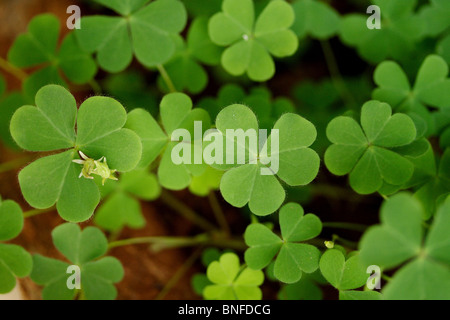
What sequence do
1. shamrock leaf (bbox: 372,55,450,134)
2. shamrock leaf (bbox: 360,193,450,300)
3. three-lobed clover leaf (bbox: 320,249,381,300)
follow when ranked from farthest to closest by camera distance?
shamrock leaf (bbox: 372,55,450,134), three-lobed clover leaf (bbox: 320,249,381,300), shamrock leaf (bbox: 360,193,450,300)

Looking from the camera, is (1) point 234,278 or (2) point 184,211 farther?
(2) point 184,211

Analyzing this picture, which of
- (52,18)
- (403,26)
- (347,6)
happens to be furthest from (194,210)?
(347,6)

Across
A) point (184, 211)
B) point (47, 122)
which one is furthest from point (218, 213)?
point (47, 122)

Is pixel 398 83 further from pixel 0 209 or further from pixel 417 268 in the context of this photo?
pixel 0 209

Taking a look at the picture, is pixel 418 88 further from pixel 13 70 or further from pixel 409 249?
pixel 13 70

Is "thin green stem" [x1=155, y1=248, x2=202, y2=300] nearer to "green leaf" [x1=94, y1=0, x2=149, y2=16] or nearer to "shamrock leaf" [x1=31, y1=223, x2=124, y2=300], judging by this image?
"shamrock leaf" [x1=31, y1=223, x2=124, y2=300]

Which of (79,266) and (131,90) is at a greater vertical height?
(131,90)

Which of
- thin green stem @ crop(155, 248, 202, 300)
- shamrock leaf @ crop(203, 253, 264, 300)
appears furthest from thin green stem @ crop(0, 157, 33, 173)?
shamrock leaf @ crop(203, 253, 264, 300)
